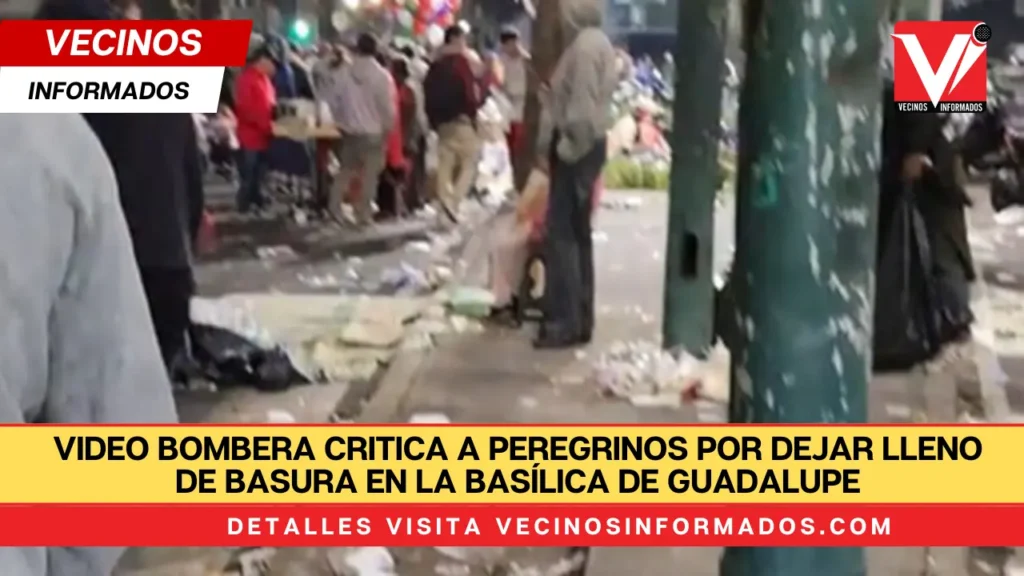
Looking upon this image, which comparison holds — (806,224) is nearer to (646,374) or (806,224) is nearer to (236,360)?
(646,374)

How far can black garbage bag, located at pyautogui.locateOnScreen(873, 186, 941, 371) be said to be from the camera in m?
1.56

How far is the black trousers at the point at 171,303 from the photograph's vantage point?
5.22ft

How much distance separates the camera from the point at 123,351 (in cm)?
153

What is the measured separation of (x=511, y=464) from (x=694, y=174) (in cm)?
46

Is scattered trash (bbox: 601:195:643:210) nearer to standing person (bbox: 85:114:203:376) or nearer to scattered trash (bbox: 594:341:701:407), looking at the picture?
scattered trash (bbox: 594:341:701:407)

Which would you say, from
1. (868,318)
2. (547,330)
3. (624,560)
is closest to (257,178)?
(547,330)

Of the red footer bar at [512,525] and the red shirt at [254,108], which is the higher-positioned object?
the red shirt at [254,108]

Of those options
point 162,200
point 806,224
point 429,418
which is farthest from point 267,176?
point 806,224

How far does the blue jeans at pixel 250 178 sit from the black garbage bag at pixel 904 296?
841mm

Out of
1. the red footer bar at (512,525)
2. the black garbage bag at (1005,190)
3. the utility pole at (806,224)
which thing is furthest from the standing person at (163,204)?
the black garbage bag at (1005,190)

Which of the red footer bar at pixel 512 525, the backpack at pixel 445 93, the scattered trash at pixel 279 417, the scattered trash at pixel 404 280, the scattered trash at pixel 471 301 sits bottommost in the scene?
the red footer bar at pixel 512 525

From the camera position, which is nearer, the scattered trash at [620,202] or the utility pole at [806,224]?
the utility pole at [806,224]

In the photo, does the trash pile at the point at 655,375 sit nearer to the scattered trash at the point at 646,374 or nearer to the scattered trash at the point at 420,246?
the scattered trash at the point at 646,374

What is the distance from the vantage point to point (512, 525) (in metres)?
1.53
